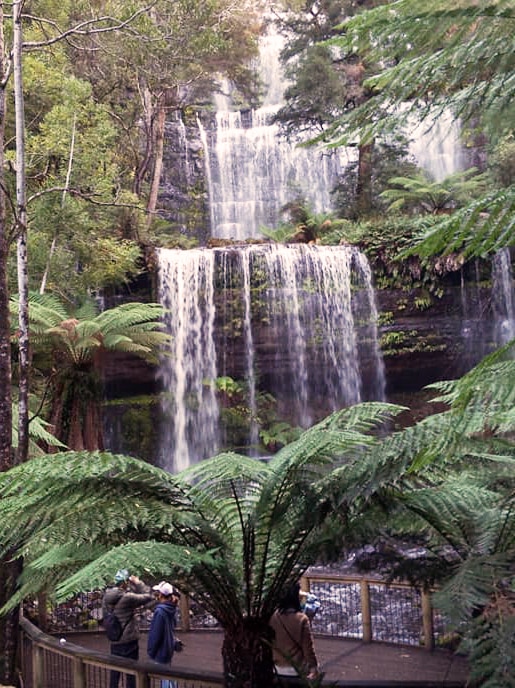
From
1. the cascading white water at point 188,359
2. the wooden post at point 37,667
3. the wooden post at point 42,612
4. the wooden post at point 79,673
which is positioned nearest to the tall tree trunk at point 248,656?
the wooden post at point 79,673

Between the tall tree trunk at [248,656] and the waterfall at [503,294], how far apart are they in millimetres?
13027

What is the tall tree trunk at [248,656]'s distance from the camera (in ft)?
9.18

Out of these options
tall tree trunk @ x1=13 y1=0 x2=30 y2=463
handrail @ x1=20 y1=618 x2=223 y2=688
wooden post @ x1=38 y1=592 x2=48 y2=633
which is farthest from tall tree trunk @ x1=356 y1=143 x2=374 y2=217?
handrail @ x1=20 y1=618 x2=223 y2=688

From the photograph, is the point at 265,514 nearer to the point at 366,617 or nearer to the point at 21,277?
the point at 21,277

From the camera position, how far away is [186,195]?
21.3 m

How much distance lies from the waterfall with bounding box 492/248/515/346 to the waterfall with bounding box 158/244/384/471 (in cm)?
259

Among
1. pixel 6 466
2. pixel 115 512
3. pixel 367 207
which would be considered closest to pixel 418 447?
pixel 115 512

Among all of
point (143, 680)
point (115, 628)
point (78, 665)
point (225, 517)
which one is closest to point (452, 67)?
point (225, 517)

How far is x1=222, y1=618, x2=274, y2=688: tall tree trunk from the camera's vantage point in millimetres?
2797

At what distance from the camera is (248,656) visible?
2832 millimetres

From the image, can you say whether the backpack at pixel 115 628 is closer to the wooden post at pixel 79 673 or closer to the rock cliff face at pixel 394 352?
the wooden post at pixel 79 673

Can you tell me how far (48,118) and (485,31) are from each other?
10.4 metres

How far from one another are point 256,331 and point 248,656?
39.4 feet

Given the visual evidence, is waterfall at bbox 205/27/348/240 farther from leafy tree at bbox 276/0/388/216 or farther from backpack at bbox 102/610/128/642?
backpack at bbox 102/610/128/642
